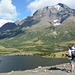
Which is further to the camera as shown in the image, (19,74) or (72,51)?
(19,74)

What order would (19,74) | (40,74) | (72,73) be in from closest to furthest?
(72,73) < (40,74) < (19,74)

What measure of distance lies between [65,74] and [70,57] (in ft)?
10.4

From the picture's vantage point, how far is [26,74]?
2642 centimetres

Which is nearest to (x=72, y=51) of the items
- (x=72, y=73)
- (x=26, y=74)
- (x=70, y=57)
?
(x=70, y=57)

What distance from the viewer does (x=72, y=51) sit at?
23.2 meters

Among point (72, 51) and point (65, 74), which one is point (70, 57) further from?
point (65, 74)

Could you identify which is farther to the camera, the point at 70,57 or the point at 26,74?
the point at 26,74

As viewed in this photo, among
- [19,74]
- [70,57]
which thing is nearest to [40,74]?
[19,74]

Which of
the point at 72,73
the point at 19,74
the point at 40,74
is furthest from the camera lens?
the point at 19,74

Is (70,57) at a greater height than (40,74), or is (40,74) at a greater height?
(70,57)

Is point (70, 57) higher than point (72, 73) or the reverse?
higher

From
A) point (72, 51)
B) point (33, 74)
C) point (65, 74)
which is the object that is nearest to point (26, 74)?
point (33, 74)

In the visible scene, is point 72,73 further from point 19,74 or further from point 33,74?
point 19,74

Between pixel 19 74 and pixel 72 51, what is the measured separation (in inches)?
472
